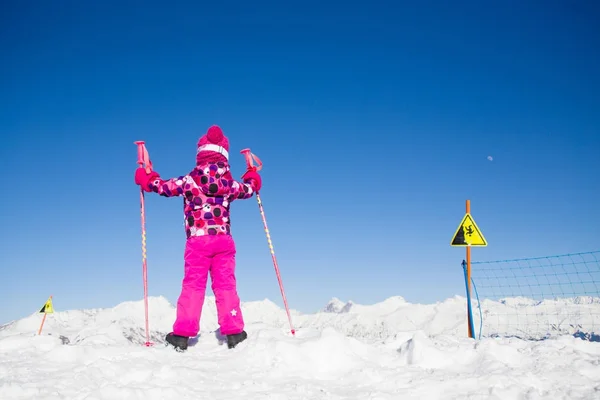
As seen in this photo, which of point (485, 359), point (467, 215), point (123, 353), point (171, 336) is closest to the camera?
point (485, 359)

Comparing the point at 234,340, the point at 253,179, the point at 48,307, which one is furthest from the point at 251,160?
the point at 48,307

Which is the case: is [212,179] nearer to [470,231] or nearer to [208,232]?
[208,232]

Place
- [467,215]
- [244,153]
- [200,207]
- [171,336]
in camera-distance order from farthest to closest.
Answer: [467,215]
[244,153]
[200,207]
[171,336]

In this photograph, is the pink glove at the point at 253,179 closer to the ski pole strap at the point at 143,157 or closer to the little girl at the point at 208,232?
the little girl at the point at 208,232

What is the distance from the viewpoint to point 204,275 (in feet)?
21.7

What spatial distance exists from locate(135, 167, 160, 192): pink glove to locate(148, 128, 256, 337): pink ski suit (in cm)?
4

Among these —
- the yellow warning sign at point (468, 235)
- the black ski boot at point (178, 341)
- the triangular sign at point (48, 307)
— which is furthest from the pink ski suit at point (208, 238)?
the triangular sign at point (48, 307)

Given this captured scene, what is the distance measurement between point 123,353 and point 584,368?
5119 mm

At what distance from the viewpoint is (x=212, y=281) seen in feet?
22.5

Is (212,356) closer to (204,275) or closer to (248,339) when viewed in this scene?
(248,339)

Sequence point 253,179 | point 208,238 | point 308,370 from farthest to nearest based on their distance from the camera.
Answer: point 253,179 < point 208,238 < point 308,370

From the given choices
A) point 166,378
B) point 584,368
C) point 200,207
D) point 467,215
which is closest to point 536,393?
point 584,368

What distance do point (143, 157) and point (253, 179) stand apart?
1.86 m

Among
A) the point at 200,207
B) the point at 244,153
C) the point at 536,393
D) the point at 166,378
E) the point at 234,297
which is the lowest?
the point at 536,393
